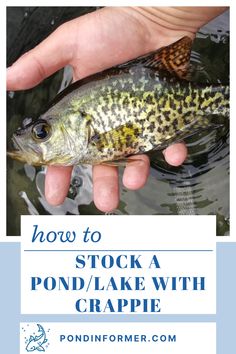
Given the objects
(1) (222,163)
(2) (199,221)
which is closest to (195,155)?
(1) (222,163)

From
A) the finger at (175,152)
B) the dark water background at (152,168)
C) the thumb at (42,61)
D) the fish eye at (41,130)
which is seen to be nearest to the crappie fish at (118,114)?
the fish eye at (41,130)

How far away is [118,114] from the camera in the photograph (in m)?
3.43

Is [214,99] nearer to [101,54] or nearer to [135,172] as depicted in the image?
[135,172]

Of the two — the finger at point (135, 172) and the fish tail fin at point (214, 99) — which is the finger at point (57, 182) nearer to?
the finger at point (135, 172)

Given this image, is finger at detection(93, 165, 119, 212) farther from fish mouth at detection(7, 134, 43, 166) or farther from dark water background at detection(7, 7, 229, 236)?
dark water background at detection(7, 7, 229, 236)

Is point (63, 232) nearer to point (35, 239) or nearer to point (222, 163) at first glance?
point (35, 239)

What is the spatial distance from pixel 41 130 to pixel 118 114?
21.3 inches

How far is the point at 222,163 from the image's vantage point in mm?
4328

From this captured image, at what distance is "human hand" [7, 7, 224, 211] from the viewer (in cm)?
371

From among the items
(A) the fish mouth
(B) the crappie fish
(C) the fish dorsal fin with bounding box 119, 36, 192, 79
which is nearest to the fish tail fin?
(B) the crappie fish
